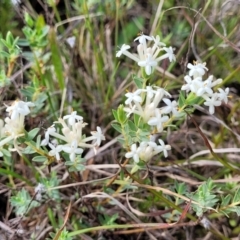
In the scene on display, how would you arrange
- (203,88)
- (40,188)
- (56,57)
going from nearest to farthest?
1. (203,88)
2. (40,188)
3. (56,57)

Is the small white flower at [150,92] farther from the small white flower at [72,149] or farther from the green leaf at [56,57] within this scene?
the green leaf at [56,57]

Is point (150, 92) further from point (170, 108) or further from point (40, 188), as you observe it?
point (40, 188)

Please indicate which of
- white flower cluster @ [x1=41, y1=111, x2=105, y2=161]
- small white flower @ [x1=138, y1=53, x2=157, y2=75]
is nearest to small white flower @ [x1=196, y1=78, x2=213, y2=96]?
small white flower @ [x1=138, y1=53, x2=157, y2=75]

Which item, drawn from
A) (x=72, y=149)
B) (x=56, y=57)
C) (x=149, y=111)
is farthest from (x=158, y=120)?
(x=56, y=57)

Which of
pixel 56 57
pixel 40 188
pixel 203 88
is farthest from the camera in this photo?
pixel 56 57

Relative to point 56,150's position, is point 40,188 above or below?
below

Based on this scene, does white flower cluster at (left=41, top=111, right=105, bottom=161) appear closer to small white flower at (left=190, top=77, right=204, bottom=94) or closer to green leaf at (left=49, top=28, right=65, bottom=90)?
small white flower at (left=190, top=77, right=204, bottom=94)

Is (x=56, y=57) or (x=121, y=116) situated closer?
(x=121, y=116)

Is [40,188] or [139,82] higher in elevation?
[139,82]

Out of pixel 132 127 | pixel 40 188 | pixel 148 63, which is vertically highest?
pixel 148 63

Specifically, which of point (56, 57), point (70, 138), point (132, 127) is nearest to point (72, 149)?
point (70, 138)

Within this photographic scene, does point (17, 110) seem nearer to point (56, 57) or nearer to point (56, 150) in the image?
point (56, 150)
